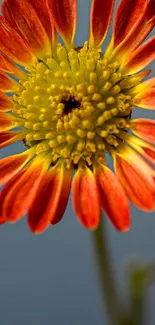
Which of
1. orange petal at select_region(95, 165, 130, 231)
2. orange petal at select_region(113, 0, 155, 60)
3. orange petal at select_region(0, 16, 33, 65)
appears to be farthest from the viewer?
orange petal at select_region(0, 16, 33, 65)

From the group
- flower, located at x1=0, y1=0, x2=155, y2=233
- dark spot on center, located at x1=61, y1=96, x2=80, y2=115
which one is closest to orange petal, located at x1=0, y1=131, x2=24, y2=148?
flower, located at x1=0, y1=0, x2=155, y2=233

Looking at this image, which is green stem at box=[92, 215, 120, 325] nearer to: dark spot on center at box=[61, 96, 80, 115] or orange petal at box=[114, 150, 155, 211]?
orange petal at box=[114, 150, 155, 211]

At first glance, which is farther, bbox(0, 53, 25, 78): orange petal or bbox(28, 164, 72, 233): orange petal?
bbox(0, 53, 25, 78): orange petal

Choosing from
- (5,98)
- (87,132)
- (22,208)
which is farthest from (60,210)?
(5,98)

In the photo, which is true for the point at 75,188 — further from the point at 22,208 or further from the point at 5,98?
the point at 5,98

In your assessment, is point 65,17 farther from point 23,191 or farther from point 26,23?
point 23,191

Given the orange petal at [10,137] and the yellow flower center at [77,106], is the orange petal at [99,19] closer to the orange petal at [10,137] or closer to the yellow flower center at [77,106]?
the yellow flower center at [77,106]
